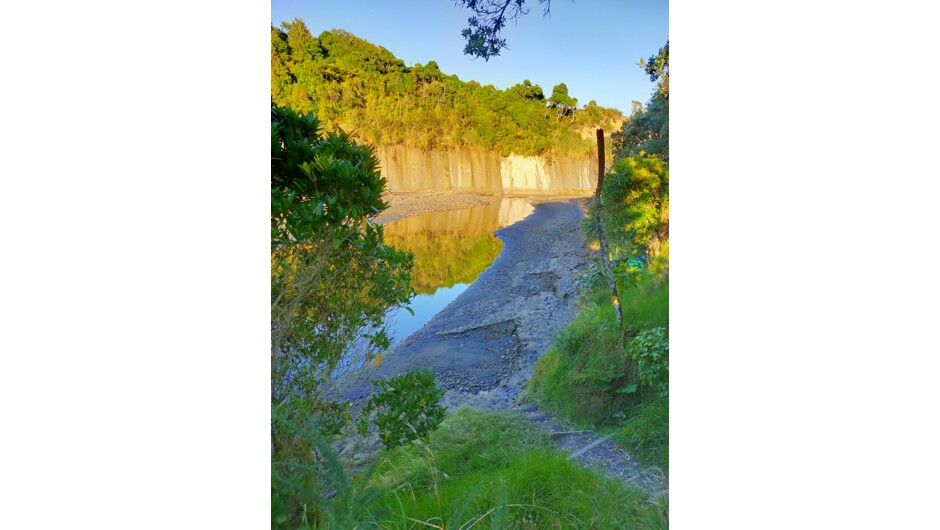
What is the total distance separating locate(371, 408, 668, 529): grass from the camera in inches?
57.9

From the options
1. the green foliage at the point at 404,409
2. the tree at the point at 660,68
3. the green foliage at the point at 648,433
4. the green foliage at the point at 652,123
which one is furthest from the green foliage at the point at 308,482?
the tree at the point at 660,68

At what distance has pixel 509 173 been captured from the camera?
217 centimetres

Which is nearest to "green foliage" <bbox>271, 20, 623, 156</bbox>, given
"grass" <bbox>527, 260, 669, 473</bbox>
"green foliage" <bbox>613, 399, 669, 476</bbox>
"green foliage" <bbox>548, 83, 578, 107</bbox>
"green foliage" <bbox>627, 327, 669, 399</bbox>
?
"green foliage" <bbox>548, 83, 578, 107</bbox>

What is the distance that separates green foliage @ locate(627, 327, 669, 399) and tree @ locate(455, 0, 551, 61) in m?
1.26

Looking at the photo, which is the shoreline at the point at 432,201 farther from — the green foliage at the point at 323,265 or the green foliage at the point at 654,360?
the green foliage at the point at 654,360

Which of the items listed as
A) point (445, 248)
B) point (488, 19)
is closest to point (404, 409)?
point (445, 248)

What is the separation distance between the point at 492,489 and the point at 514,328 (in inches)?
29.5

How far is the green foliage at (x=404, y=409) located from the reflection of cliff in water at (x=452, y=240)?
1.12 feet

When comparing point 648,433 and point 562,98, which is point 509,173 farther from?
point 648,433

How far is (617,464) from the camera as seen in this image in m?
1.78

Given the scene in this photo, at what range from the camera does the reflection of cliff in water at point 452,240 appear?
5.91 feet
